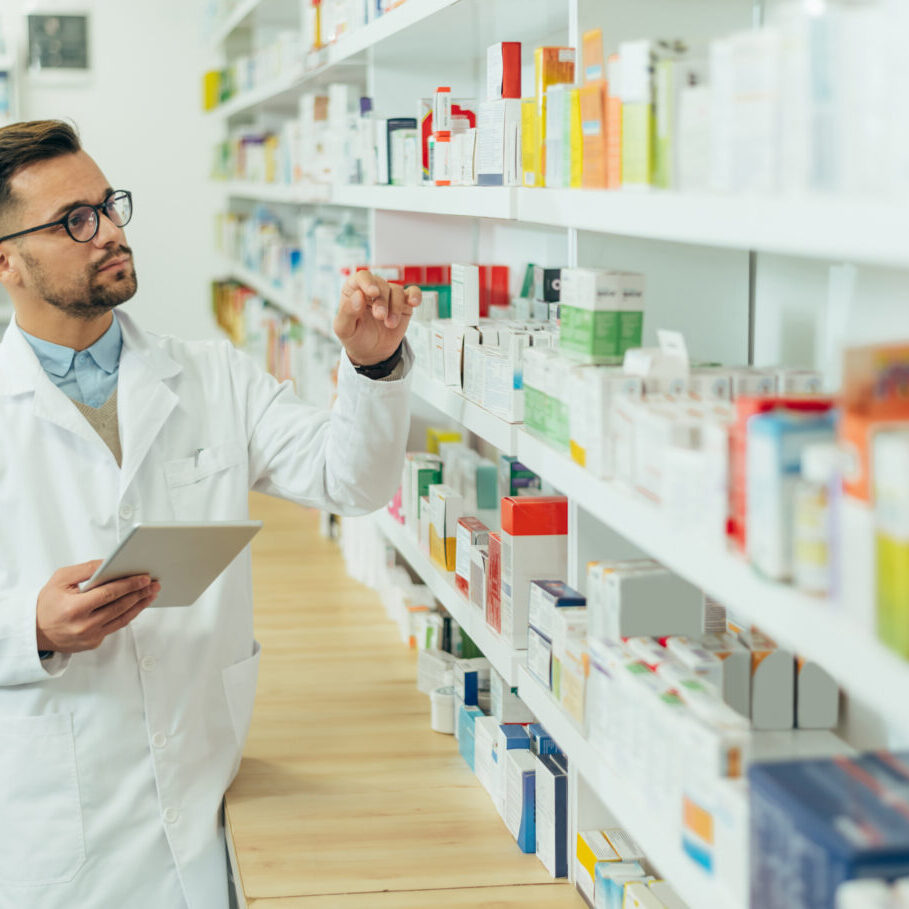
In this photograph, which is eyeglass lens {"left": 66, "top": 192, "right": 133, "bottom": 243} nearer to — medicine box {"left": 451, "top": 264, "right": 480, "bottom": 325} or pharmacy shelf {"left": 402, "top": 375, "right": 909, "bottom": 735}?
medicine box {"left": 451, "top": 264, "right": 480, "bottom": 325}

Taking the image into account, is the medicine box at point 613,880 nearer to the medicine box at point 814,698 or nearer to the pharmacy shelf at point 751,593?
the medicine box at point 814,698

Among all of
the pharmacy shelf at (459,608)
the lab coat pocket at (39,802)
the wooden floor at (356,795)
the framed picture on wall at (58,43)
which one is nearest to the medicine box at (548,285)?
the pharmacy shelf at (459,608)

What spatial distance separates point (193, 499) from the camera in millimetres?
2445

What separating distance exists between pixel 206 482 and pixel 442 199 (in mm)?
721

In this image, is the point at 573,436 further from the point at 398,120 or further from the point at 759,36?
the point at 398,120

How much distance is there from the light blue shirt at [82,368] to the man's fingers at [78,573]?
1.49 feet

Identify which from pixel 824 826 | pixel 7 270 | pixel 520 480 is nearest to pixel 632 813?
pixel 824 826

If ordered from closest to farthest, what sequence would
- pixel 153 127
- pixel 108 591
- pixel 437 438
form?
1. pixel 108 591
2. pixel 437 438
3. pixel 153 127

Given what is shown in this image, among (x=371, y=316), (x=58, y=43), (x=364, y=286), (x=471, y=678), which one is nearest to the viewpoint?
(x=364, y=286)

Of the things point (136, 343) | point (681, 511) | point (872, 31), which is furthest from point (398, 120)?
point (872, 31)

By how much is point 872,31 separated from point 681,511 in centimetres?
54

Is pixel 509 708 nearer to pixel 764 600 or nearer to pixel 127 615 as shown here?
pixel 127 615

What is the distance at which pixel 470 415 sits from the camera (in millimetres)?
2398

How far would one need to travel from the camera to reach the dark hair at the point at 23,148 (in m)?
2.47
